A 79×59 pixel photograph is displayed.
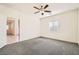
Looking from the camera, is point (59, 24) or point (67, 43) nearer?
point (67, 43)

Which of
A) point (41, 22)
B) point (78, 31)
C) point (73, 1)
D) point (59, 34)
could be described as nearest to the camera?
point (73, 1)

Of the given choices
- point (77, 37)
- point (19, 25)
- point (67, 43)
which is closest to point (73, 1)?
point (77, 37)

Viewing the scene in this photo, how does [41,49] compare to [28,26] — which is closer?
[41,49]

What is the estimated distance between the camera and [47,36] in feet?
13.7

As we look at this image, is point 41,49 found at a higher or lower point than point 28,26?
lower

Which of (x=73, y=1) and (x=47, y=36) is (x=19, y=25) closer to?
(x=47, y=36)

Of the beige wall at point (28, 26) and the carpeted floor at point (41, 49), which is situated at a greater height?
the beige wall at point (28, 26)

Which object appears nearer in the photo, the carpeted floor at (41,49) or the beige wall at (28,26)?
the carpeted floor at (41,49)

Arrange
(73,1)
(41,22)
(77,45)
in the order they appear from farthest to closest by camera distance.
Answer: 1. (41,22)
2. (77,45)
3. (73,1)

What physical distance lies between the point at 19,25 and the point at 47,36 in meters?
1.38

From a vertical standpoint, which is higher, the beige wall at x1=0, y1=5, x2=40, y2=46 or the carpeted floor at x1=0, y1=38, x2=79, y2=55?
the beige wall at x1=0, y1=5, x2=40, y2=46

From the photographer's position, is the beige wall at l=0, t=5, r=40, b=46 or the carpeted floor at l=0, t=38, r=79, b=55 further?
the beige wall at l=0, t=5, r=40, b=46
